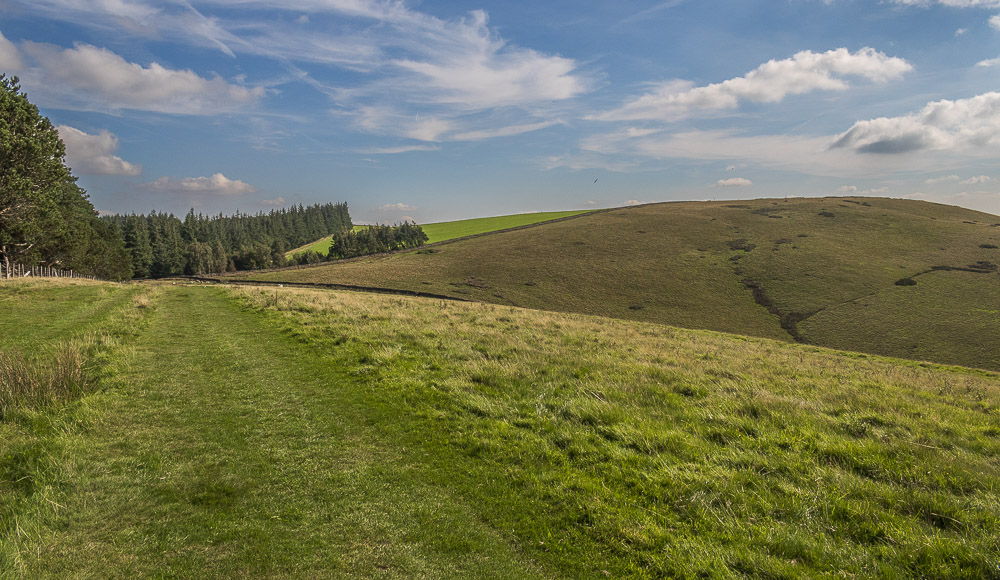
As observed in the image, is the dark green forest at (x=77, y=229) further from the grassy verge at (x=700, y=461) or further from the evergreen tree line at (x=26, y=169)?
the grassy verge at (x=700, y=461)

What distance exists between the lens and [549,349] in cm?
1528

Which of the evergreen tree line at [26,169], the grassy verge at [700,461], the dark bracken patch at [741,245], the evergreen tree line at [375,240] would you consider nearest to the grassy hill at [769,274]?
the dark bracken patch at [741,245]

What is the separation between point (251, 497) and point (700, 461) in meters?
7.01

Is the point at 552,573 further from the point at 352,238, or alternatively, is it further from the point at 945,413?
the point at 352,238

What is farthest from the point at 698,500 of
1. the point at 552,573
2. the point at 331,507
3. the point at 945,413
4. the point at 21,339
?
the point at 21,339

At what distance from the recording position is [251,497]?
600 centimetres

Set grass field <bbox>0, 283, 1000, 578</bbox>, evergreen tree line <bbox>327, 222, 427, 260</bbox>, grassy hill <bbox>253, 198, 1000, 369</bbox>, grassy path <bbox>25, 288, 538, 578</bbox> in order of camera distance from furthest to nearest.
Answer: evergreen tree line <bbox>327, 222, 427, 260</bbox>
grassy hill <bbox>253, 198, 1000, 369</bbox>
grass field <bbox>0, 283, 1000, 578</bbox>
grassy path <bbox>25, 288, 538, 578</bbox>

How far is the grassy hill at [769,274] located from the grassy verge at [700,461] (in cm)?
4722

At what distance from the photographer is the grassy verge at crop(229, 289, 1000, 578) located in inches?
199

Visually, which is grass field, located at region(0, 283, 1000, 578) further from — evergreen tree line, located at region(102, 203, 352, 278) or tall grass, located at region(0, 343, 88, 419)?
evergreen tree line, located at region(102, 203, 352, 278)

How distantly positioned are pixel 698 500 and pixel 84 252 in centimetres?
9456

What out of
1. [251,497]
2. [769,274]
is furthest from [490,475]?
[769,274]

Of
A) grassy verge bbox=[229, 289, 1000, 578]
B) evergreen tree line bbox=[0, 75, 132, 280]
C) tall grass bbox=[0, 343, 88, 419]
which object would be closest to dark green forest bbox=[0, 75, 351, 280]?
evergreen tree line bbox=[0, 75, 132, 280]

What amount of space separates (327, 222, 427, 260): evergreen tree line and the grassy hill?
2713 centimetres
